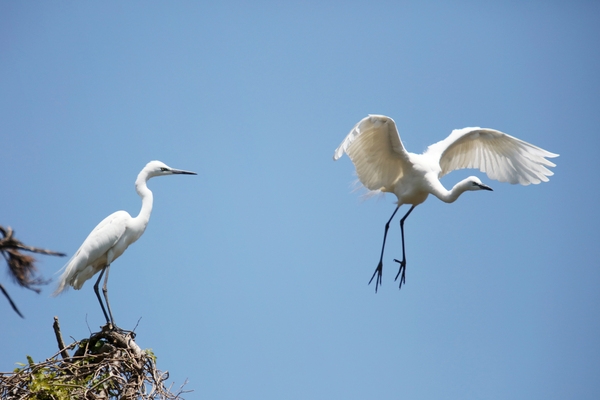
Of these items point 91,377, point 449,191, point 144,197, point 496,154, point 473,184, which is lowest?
point 91,377

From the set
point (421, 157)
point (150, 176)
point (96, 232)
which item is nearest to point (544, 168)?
point (421, 157)

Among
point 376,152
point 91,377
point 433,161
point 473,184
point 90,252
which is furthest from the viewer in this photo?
point 433,161

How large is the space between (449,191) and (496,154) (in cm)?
148

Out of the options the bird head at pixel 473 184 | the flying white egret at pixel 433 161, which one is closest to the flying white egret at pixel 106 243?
the flying white egret at pixel 433 161

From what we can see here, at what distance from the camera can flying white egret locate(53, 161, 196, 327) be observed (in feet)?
25.9

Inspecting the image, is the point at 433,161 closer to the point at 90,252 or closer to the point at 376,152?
the point at 376,152

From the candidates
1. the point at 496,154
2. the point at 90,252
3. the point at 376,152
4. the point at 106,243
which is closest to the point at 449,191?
the point at 376,152

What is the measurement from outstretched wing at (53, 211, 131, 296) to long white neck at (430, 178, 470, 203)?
4.54 meters

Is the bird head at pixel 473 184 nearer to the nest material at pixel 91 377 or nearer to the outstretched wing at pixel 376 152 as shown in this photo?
the outstretched wing at pixel 376 152

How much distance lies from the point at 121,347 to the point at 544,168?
6889 millimetres

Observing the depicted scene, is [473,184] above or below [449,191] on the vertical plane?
below

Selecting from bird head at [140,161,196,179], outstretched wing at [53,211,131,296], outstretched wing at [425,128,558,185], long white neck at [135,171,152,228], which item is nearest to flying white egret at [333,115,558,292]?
outstretched wing at [425,128,558,185]

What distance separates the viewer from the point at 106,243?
7.98 metres

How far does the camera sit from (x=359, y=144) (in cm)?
978
